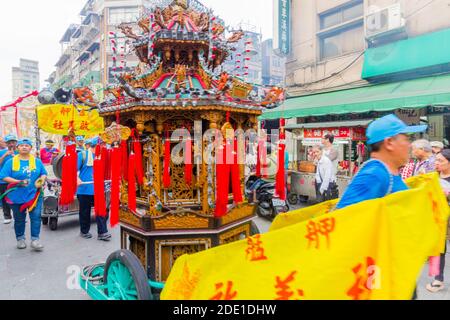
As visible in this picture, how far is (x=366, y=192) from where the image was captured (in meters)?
2.10

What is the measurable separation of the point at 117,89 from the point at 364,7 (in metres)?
10.8

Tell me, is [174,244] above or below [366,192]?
below

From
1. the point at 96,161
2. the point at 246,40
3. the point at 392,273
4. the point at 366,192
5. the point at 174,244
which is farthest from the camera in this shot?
the point at 246,40

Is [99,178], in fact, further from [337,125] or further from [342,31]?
[342,31]

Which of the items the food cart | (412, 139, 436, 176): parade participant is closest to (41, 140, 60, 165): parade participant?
the food cart

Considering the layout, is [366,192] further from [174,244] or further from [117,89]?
[117,89]

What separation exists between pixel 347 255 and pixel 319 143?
7593 mm

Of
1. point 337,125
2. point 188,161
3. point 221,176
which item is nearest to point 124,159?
point 188,161

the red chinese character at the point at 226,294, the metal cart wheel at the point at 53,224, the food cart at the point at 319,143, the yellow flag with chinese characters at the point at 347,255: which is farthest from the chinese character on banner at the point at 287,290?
the food cart at the point at 319,143

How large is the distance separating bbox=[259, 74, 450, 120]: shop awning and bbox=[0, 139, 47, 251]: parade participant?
4.55m

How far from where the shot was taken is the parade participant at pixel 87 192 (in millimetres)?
6324

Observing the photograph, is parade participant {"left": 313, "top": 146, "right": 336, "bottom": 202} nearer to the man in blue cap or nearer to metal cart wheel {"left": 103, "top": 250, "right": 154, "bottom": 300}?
metal cart wheel {"left": 103, "top": 250, "right": 154, "bottom": 300}

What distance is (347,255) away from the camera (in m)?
1.98
